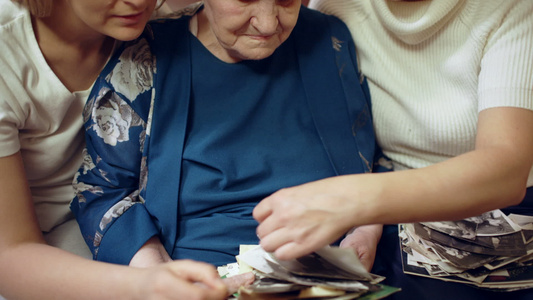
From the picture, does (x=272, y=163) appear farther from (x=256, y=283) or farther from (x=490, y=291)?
(x=490, y=291)

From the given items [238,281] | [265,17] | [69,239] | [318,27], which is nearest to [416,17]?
[318,27]

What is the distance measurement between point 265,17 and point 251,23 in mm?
38

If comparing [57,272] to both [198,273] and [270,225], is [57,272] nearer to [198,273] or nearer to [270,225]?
[198,273]

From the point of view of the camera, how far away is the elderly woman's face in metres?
1.13

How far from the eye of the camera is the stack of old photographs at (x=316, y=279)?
831mm

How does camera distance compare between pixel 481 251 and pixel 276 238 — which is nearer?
pixel 276 238

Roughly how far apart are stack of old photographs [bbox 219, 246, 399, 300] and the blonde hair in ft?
2.34

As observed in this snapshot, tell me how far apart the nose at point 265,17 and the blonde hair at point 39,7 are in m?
0.45

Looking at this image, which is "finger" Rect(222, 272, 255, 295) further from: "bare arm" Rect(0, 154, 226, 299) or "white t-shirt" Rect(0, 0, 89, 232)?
"white t-shirt" Rect(0, 0, 89, 232)

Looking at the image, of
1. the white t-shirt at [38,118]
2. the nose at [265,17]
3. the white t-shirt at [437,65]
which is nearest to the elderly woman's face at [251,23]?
the nose at [265,17]

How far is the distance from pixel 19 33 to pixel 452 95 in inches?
40.1

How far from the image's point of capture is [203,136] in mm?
1251

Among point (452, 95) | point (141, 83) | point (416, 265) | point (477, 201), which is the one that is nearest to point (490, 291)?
point (416, 265)

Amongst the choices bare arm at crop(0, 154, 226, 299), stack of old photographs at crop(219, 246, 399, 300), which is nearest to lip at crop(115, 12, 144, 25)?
bare arm at crop(0, 154, 226, 299)
